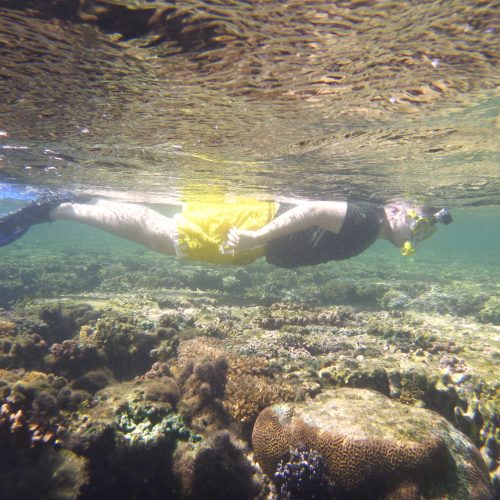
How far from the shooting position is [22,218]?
10.7 meters

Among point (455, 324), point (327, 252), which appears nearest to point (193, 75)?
point (327, 252)

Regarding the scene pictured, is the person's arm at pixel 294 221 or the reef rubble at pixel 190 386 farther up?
the person's arm at pixel 294 221

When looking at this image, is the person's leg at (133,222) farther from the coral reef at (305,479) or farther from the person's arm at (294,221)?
the coral reef at (305,479)

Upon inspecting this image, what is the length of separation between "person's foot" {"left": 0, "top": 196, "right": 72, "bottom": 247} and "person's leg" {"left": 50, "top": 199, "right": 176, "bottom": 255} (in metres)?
1.18

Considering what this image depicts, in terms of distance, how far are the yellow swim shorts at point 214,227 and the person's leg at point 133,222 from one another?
440 mm

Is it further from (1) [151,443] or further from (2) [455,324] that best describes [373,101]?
(2) [455,324]

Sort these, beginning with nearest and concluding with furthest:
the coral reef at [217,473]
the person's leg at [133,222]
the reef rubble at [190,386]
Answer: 1. the coral reef at [217,473]
2. the reef rubble at [190,386]
3. the person's leg at [133,222]

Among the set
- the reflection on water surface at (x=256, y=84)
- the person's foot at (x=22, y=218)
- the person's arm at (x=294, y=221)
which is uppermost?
the reflection on water surface at (x=256, y=84)

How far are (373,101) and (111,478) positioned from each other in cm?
779

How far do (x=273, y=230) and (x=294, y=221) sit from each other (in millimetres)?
531

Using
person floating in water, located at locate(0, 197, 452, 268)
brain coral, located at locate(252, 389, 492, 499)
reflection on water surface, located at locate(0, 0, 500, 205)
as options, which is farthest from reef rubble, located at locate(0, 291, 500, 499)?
reflection on water surface, located at locate(0, 0, 500, 205)

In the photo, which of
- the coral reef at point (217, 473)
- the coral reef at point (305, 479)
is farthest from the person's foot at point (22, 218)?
the coral reef at point (305, 479)

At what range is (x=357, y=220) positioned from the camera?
759cm

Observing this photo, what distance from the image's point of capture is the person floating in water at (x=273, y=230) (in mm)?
7293
